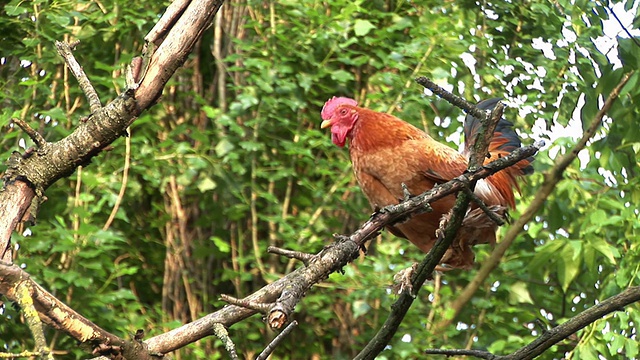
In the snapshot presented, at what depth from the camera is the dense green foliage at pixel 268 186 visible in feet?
17.9

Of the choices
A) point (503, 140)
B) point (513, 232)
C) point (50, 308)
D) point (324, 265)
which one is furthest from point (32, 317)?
point (513, 232)

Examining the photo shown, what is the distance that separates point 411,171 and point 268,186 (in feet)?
8.59

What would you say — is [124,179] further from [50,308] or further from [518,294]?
[50,308]

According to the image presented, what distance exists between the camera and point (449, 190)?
2.70 metres

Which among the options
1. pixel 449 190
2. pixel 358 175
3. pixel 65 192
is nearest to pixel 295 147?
pixel 65 192

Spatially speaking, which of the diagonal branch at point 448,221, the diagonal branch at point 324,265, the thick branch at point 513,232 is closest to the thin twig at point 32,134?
the diagonal branch at point 324,265

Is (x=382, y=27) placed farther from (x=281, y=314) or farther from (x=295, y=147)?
(x=281, y=314)

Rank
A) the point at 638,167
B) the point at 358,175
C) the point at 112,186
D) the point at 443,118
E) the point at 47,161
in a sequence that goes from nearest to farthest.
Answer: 1. the point at 47,161
2. the point at 358,175
3. the point at 638,167
4. the point at 112,186
5. the point at 443,118

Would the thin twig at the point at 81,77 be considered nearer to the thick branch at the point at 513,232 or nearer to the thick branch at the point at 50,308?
the thick branch at the point at 50,308

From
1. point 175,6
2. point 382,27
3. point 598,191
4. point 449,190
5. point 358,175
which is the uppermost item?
point 175,6

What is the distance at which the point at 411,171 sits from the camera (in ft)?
13.1

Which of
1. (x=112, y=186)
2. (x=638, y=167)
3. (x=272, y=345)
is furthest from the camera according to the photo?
(x=112, y=186)

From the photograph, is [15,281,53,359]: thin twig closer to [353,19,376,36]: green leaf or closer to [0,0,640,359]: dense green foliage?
[0,0,640,359]: dense green foliage

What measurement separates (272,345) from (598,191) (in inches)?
173
